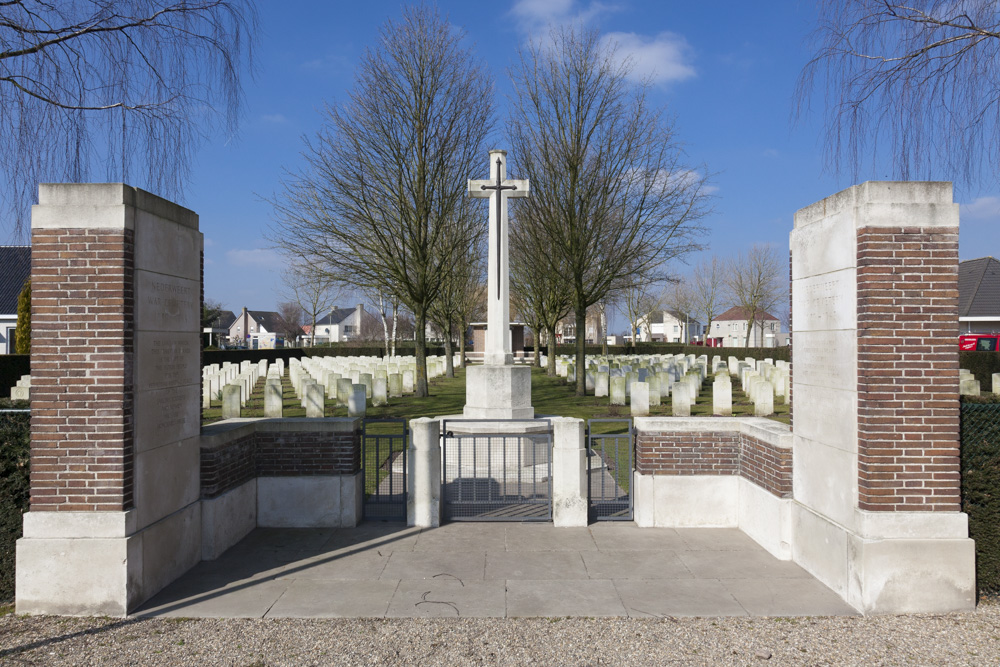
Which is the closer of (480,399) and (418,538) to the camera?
(418,538)

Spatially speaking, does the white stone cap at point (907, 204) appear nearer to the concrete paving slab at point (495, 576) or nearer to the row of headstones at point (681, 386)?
the concrete paving slab at point (495, 576)

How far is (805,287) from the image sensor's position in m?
5.62

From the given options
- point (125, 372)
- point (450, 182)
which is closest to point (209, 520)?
point (125, 372)

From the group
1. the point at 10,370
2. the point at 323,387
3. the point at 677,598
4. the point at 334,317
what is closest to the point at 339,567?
the point at 677,598

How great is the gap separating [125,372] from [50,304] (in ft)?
2.50

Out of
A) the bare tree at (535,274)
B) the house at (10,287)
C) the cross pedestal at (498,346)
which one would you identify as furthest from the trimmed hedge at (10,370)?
the cross pedestal at (498,346)

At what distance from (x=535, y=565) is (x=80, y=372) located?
3942mm

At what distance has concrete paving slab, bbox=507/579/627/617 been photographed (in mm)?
4625

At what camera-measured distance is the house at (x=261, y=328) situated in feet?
291

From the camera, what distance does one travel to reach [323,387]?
14.7 meters

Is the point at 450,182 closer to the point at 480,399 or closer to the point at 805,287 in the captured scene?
the point at 480,399

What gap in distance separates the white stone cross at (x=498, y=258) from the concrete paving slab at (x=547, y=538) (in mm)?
3263

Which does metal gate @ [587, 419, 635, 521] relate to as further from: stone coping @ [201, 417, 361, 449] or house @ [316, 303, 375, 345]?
house @ [316, 303, 375, 345]

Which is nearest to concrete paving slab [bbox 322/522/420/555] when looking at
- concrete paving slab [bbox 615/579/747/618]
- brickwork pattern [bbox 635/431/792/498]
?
concrete paving slab [bbox 615/579/747/618]
